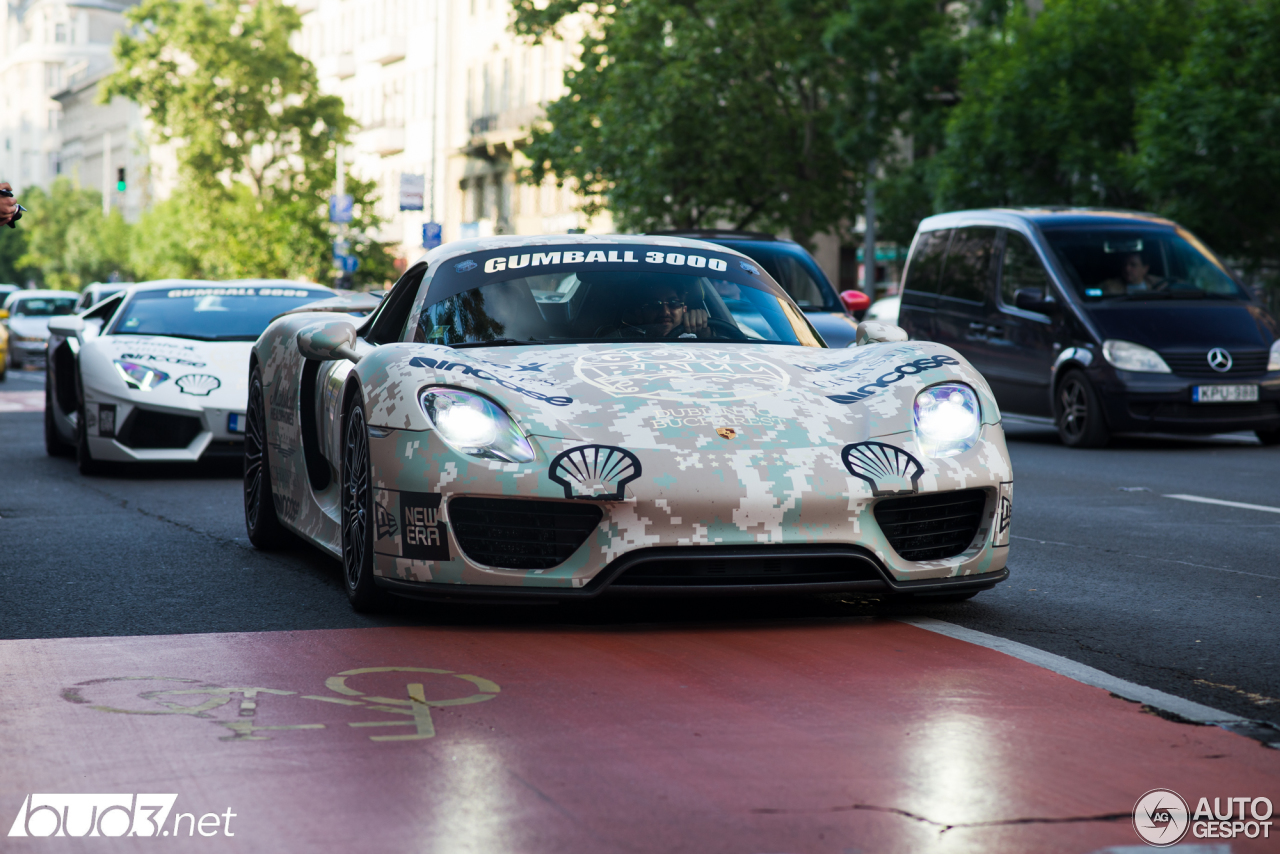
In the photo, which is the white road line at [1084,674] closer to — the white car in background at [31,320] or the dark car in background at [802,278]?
the dark car in background at [802,278]

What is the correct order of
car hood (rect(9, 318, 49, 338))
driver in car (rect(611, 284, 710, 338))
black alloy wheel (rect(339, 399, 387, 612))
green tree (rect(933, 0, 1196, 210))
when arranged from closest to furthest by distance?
black alloy wheel (rect(339, 399, 387, 612)), driver in car (rect(611, 284, 710, 338)), green tree (rect(933, 0, 1196, 210)), car hood (rect(9, 318, 49, 338))

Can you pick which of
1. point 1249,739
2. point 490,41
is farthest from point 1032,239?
point 490,41

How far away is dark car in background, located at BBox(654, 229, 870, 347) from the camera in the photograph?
15080 millimetres

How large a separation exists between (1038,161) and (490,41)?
4507 cm

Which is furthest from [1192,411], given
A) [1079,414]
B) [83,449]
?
[83,449]

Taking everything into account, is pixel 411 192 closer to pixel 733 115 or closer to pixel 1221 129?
pixel 733 115

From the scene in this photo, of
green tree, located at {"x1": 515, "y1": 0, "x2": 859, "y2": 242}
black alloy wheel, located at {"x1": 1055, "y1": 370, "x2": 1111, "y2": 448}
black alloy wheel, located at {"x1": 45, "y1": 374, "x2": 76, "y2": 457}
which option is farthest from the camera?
green tree, located at {"x1": 515, "y1": 0, "x2": 859, "y2": 242}

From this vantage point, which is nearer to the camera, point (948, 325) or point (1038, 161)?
point (948, 325)

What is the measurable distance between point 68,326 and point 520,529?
8.67 metres

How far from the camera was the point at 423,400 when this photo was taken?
594 centimetres

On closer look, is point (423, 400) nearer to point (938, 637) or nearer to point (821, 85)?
point (938, 637)

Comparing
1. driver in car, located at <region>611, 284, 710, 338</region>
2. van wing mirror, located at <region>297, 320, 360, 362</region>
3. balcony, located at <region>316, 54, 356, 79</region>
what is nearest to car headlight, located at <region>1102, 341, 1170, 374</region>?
driver in car, located at <region>611, 284, 710, 338</region>

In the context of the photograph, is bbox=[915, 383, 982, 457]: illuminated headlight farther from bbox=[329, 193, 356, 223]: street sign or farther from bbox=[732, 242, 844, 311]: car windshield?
bbox=[329, 193, 356, 223]: street sign

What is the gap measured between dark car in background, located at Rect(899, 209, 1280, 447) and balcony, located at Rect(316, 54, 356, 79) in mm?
67999
